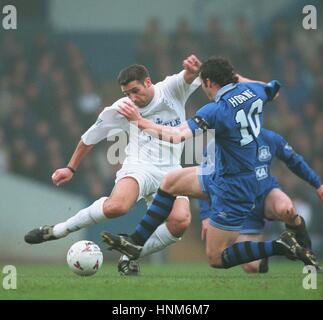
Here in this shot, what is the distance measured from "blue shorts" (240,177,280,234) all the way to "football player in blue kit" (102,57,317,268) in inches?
14.8

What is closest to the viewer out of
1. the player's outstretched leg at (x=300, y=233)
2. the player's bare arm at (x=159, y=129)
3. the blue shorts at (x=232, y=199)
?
the player's bare arm at (x=159, y=129)

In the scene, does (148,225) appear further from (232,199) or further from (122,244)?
(232,199)

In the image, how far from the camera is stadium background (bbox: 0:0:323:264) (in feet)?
40.3

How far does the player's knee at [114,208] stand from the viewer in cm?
740

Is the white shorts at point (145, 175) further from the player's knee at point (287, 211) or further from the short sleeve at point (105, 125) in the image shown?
the player's knee at point (287, 211)

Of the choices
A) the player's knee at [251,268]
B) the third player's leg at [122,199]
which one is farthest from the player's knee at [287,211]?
the third player's leg at [122,199]

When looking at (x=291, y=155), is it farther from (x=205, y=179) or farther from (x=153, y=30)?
(x=153, y=30)

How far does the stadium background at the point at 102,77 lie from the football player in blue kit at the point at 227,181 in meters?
4.87

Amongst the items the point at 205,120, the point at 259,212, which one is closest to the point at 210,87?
the point at 205,120

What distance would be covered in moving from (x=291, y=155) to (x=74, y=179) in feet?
19.2

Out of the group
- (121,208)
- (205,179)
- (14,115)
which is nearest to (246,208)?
(205,179)

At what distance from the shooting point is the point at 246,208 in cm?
713

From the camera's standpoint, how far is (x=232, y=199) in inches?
278

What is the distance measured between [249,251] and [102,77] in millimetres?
8175
